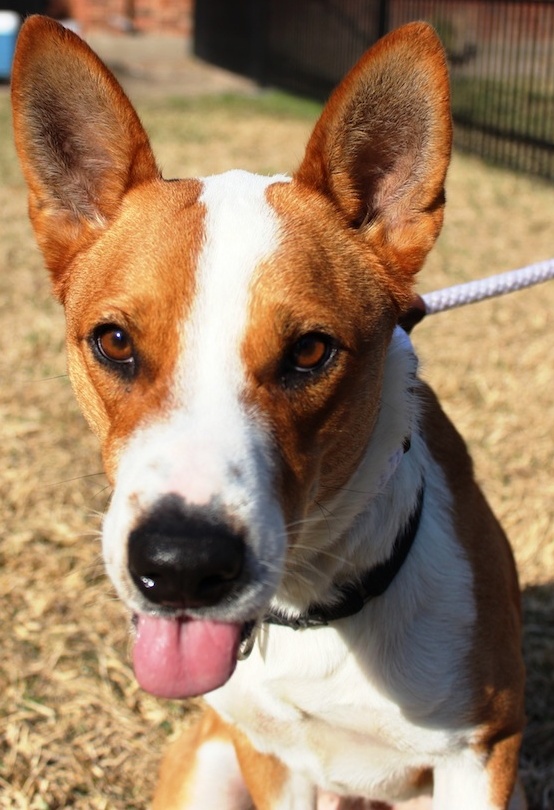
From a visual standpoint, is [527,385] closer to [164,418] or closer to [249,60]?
[164,418]

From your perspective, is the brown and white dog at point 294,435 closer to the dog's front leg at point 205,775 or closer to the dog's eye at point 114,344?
the dog's eye at point 114,344

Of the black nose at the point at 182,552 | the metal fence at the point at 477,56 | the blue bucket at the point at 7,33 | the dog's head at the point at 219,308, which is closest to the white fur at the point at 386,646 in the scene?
the dog's head at the point at 219,308

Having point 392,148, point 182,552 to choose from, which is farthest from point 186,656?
point 392,148

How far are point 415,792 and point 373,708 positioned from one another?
1.70 ft

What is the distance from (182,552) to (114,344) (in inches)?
22.8

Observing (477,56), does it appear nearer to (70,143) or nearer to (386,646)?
(70,143)

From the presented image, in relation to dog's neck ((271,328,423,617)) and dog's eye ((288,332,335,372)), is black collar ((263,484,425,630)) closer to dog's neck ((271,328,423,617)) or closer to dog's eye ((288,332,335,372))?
dog's neck ((271,328,423,617))

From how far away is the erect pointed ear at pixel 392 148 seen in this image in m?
2.36

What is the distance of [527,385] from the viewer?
234 inches

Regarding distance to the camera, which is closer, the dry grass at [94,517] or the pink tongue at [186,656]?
the pink tongue at [186,656]

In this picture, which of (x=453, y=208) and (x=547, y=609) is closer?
(x=547, y=609)

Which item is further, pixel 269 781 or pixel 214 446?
pixel 269 781

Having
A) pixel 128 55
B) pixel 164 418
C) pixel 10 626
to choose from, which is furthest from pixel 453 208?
pixel 128 55

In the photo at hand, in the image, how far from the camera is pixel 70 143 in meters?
2.65
